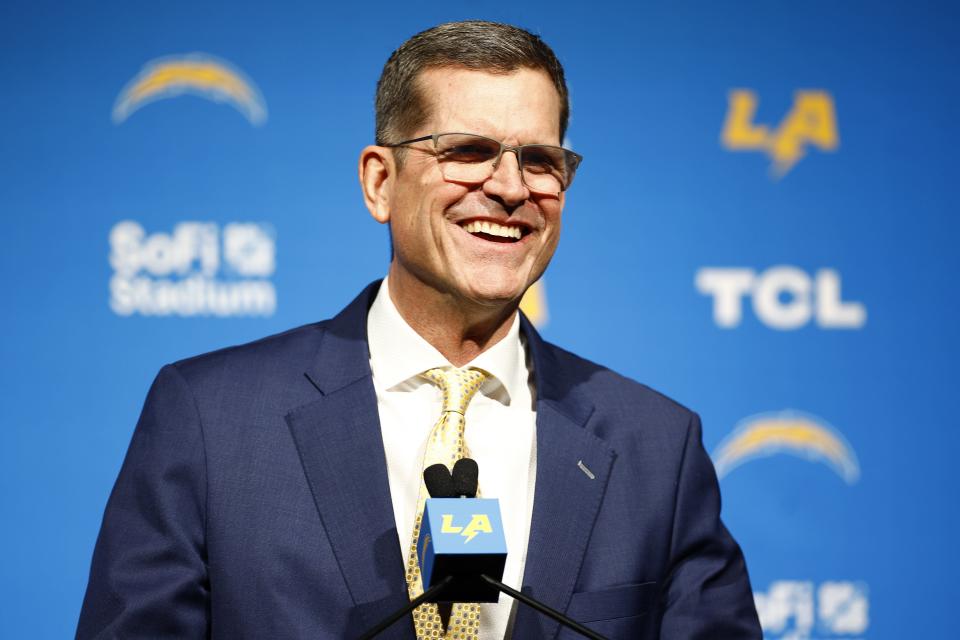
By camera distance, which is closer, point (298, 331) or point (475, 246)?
point (475, 246)

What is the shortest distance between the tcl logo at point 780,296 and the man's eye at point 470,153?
1.27 m

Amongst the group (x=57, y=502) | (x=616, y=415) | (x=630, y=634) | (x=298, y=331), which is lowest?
(x=630, y=634)

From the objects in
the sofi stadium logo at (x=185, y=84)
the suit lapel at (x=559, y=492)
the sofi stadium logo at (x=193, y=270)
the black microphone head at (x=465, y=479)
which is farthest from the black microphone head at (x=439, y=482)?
the sofi stadium logo at (x=185, y=84)

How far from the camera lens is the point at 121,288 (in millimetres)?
2576

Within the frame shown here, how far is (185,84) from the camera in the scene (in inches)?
102

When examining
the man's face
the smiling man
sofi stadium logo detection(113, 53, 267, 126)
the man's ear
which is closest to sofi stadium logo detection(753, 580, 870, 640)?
the smiling man

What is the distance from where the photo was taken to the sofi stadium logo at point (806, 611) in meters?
2.75

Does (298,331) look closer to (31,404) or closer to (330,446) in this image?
(330,446)

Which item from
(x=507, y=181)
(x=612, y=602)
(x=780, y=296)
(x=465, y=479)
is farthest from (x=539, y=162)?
(x=780, y=296)

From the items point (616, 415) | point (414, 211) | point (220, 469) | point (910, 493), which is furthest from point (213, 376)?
point (910, 493)

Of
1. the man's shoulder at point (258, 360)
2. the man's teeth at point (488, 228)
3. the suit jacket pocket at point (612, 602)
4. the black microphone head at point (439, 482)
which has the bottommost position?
the suit jacket pocket at point (612, 602)

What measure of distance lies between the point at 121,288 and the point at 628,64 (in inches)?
56.9

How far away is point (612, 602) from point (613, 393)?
42 centimetres

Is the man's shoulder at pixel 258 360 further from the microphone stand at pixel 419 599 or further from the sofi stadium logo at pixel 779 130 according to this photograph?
the sofi stadium logo at pixel 779 130
